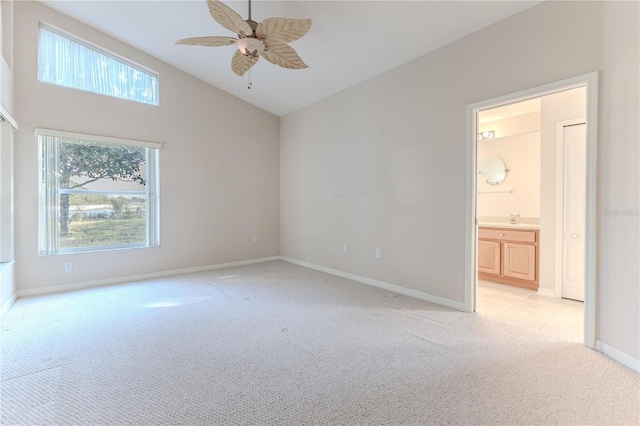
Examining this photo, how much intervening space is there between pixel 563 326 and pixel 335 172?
134 inches

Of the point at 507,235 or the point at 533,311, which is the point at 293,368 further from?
the point at 507,235

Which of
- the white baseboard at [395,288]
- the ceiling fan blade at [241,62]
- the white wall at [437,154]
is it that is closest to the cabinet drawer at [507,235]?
the white wall at [437,154]

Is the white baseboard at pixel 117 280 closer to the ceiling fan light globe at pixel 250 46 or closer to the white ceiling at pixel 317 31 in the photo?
the white ceiling at pixel 317 31

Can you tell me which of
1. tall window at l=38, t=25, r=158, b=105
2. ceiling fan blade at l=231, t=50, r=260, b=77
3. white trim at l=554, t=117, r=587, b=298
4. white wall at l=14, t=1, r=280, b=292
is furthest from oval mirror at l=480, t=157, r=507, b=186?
tall window at l=38, t=25, r=158, b=105

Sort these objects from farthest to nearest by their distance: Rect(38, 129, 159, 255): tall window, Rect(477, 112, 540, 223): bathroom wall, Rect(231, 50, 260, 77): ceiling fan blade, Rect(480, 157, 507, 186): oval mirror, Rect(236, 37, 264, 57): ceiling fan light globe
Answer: Rect(480, 157, 507, 186): oval mirror, Rect(477, 112, 540, 223): bathroom wall, Rect(38, 129, 159, 255): tall window, Rect(231, 50, 260, 77): ceiling fan blade, Rect(236, 37, 264, 57): ceiling fan light globe

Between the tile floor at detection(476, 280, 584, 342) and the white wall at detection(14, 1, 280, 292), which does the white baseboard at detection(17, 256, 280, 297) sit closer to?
the white wall at detection(14, 1, 280, 292)

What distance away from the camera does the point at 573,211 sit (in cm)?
360

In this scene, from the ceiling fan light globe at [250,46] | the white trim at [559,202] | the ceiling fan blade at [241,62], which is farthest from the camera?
the white trim at [559,202]

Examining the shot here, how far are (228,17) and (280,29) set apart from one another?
0.40m

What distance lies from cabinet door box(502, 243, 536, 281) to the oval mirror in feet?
3.92

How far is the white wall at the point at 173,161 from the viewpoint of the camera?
3.66m

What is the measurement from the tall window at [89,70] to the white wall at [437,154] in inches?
99.1

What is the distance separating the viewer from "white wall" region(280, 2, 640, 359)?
214 centimetres

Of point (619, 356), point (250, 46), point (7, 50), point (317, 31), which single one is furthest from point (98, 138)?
point (619, 356)
